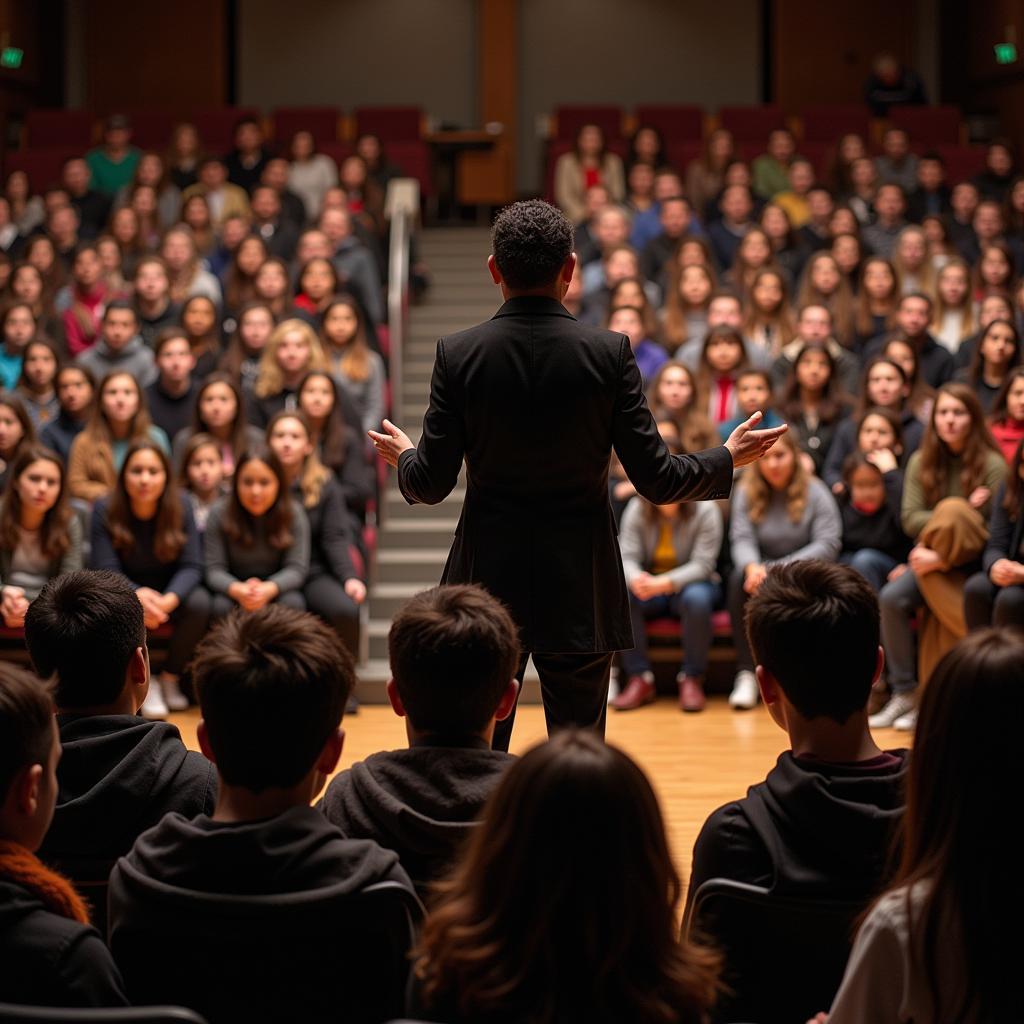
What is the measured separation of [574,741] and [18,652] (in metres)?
4.16

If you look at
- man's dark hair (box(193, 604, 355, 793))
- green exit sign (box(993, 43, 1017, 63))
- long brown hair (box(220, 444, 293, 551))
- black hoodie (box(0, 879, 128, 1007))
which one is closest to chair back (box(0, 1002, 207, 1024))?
black hoodie (box(0, 879, 128, 1007))

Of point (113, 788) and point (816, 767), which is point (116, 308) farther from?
point (816, 767)

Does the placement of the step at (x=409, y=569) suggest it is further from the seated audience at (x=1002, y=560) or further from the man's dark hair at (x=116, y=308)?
the seated audience at (x=1002, y=560)

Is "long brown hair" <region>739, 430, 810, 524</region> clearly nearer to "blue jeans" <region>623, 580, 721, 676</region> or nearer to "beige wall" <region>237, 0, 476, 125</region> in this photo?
"blue jeans" <region>623, 580, 721, 676</region>

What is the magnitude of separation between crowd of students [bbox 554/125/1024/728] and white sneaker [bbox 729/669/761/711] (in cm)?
1

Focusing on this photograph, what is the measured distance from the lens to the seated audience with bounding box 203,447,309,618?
4.87 m

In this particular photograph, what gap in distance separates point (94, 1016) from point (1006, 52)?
9898mm

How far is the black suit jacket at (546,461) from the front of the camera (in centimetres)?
232

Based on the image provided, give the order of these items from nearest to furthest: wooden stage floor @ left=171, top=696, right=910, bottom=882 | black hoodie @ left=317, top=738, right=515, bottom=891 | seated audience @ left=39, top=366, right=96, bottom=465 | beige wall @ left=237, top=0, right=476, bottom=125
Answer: black hoodie @ left=317, top=738, right=515, bottom=891
wooden stage floor @ left=171, top=696, right=910, bottom=882
seated audience @ left=39, top=366, right=96, bottom=465
beige wall @ left=237, top=0, right=476, bottom=125

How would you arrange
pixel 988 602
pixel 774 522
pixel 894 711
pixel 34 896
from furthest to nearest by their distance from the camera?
pixel 774 522, pixel 894 711, pixel 988 602, pixel 34 896

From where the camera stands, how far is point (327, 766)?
1.60 metres

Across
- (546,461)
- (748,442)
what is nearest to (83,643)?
(546,461)

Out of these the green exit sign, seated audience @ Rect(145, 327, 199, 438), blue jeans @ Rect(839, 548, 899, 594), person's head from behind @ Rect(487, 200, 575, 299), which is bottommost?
blue jeans @ Rect(839, 548, 899, 594)

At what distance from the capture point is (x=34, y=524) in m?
4.89
